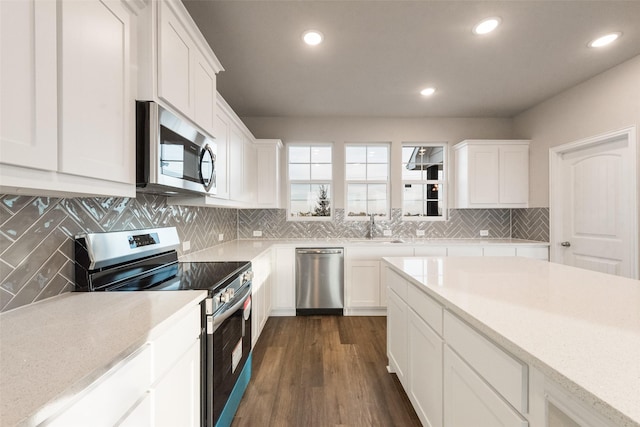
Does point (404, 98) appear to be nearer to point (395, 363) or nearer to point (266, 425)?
point (395, 363)

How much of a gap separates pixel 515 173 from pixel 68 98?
174 inches

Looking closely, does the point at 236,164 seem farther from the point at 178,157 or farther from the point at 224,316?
the point at 224,316

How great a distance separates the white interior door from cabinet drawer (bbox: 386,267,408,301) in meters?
2.37

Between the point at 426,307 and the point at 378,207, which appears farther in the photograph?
the point at 378,207

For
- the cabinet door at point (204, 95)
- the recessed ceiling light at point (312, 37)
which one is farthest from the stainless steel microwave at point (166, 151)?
the recessed ceiling light at point (312, 37)

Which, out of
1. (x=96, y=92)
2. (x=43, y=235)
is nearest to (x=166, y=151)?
(x=96, y=92)

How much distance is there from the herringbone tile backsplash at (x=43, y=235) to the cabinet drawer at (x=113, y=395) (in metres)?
0.62

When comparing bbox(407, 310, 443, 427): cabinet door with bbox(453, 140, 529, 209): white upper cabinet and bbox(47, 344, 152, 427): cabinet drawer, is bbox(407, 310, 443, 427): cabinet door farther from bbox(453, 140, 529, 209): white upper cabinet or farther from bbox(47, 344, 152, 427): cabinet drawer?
bbox(453, 140, 529, 209): white upper cabinet

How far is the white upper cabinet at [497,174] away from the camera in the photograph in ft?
11.9

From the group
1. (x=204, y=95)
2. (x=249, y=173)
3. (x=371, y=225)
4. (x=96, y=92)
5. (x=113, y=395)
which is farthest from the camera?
(x=371, y=225)

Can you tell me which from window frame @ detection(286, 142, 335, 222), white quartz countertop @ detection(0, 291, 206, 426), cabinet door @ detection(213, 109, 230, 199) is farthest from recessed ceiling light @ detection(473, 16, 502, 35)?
white quartz countertop @ detection(0, 291, 206, 426)

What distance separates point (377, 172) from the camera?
13.3ft

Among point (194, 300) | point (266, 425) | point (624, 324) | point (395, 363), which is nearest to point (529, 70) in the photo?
point (624, 324)

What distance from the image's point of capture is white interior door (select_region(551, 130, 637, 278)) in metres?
2.52
